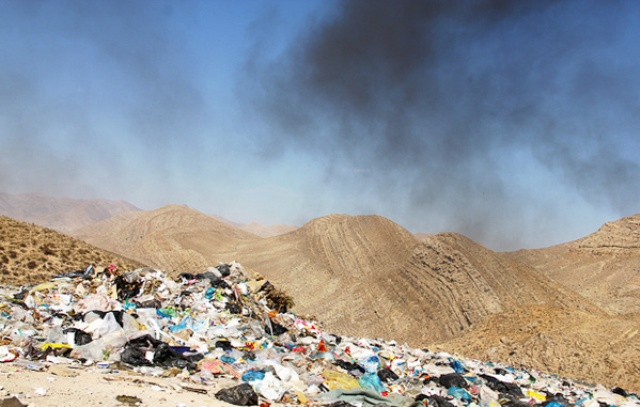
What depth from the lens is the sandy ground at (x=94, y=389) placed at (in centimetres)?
464

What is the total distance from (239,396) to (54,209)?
140m

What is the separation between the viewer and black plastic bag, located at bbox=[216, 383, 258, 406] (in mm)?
5602

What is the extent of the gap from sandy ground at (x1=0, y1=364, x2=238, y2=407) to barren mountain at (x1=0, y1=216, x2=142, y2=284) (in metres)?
11.7

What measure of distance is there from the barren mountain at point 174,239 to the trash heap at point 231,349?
1884 cm

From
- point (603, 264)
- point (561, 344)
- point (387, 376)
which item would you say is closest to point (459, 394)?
point (387, 376)

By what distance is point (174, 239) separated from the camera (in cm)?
3856

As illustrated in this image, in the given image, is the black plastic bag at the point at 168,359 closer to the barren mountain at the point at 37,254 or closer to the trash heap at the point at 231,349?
the trash heap at the point at 231,349

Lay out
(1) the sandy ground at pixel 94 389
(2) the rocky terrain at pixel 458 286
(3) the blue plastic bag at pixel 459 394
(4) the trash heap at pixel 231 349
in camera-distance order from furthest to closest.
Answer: (2) the rocky terrain at pixel 458 286
(3) the blue plastic bag at pixel 459 394
(4) the trash heap at pixel 231 349
(1) the sandy ground at pixel 94 389

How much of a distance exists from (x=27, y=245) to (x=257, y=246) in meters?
20.6

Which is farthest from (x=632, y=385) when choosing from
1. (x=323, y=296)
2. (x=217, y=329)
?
(x=323, y=296)

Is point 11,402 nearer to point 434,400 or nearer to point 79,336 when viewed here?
point 79,336

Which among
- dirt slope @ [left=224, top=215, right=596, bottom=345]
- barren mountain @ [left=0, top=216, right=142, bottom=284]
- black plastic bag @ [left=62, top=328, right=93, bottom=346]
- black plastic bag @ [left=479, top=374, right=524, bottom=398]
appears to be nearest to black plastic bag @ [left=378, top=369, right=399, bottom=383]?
black plastic bag @ [left=479, top=374, right=524, bottom=398]

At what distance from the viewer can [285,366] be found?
24.0 ft

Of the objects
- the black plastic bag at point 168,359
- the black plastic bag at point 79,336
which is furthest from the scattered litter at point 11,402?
the black plastic bag at point 79,336
